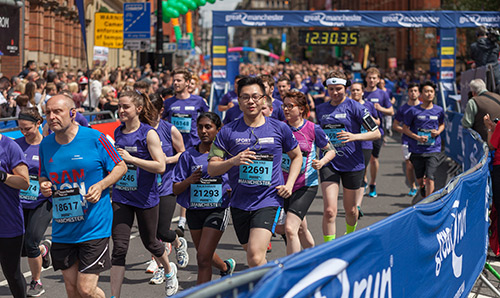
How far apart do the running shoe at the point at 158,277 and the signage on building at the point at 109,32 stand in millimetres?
17073

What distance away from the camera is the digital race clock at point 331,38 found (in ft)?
97.5

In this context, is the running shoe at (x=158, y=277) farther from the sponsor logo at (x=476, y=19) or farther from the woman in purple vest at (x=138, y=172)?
the sponsor logo at (x=476, y=19)

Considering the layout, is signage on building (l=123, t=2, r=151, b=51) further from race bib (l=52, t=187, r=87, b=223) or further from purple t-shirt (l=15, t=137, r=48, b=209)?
race bib (l=52, t=187, r=87, b=223)

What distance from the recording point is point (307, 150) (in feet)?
24.5

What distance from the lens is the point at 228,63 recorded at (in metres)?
26.6

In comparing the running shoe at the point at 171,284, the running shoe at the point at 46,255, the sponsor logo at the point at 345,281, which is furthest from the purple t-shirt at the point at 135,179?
the sponsor logo at the point at 345,281

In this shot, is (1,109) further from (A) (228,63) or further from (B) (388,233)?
(A) (228,63)

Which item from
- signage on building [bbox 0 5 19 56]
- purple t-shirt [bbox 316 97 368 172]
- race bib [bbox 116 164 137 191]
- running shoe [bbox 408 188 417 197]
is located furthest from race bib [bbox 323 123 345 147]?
signage on building [bbox 0 5 19 56]

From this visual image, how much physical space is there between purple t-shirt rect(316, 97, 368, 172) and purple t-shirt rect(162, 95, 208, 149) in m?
2.80

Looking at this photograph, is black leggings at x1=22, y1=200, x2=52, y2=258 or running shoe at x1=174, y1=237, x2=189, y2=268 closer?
black leggings at x1=22, y1=200, x2=52, y2=258

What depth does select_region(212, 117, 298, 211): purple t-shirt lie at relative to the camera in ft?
19.6

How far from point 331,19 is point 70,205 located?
20078mm

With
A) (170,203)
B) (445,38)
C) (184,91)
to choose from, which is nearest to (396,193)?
(184,91)

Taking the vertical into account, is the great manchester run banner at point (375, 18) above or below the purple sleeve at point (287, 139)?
above
